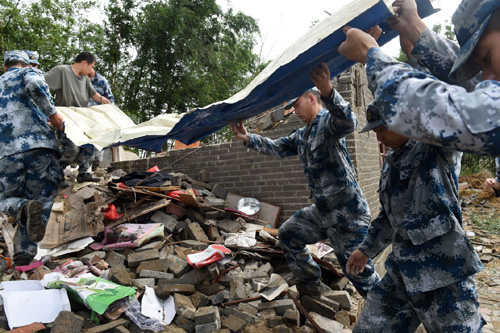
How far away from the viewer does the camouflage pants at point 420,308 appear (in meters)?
1.72

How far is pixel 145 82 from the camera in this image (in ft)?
52.6

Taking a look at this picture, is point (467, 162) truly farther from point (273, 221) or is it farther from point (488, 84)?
point (488, 84)

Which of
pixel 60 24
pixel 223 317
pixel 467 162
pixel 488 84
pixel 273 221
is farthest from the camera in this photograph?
pixel 467 162

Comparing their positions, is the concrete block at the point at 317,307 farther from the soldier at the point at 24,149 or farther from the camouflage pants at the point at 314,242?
the soldier at the point at 24,149

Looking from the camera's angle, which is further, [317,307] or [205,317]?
[317,307]

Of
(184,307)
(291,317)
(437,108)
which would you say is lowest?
(291,317)

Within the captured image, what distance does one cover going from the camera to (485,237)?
7.90 metres

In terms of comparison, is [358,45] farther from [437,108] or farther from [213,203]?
[213,203]

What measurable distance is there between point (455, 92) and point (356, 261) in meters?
1.71

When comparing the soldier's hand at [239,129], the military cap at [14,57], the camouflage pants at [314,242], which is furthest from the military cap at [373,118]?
the military cap at [14,57]

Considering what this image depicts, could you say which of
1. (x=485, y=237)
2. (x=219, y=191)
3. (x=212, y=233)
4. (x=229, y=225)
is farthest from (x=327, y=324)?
(x=485, y=237)

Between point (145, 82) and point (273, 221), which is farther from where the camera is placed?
point (145, 82)

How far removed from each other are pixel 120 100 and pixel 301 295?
14.4 m

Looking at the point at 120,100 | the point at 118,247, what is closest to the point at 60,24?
the point at 120,100
